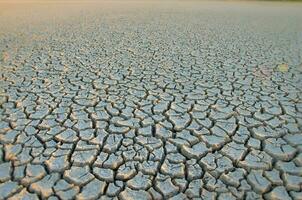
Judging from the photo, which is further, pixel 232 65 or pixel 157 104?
pixel 232 65

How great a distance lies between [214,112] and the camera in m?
2.55

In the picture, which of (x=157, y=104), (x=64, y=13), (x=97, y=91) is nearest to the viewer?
(x=157, y=104)

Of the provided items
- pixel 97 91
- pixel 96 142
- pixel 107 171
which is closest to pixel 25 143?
pixel 96 142

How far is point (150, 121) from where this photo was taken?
2400mm

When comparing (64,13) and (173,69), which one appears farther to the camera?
(64,13)

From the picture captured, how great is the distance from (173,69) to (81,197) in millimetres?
2429

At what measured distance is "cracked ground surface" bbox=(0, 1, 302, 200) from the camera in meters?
1.72

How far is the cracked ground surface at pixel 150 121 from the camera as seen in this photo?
1719mm

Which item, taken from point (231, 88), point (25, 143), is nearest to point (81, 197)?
point (25, 143)

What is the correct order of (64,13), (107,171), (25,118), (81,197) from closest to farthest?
1. (81,197)
2. (107,171)
3. (25,118)
4. (64,13)

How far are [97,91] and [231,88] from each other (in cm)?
145

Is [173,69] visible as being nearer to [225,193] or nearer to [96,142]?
[96,142]

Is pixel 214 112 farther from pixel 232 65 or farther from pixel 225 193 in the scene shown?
pixel 232 65

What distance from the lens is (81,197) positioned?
5.26 feet
